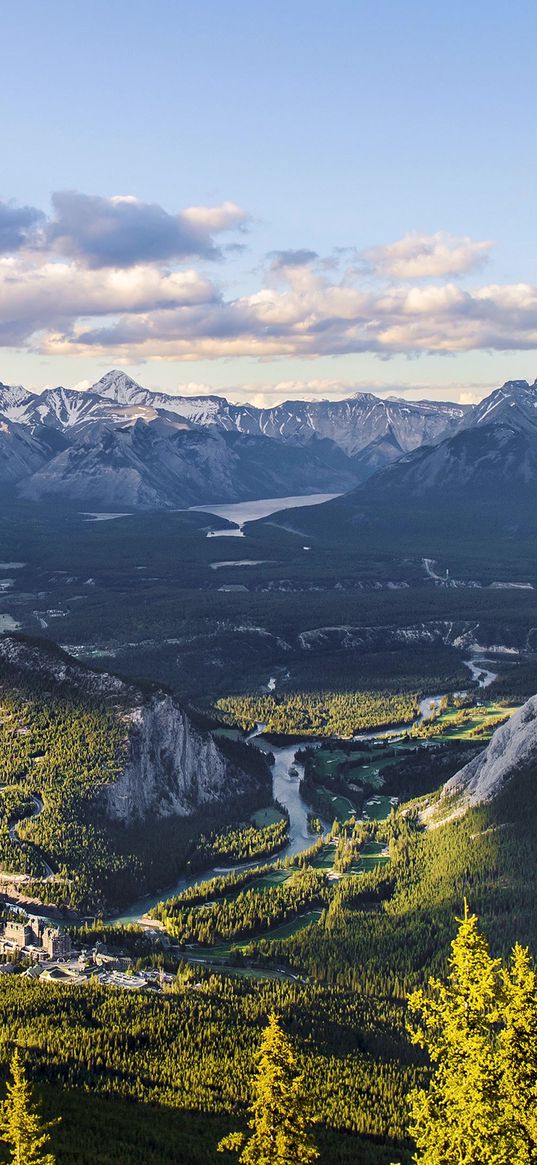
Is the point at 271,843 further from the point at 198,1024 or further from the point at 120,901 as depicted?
the point at 198,1024

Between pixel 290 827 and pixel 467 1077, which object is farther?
pixel 290 827

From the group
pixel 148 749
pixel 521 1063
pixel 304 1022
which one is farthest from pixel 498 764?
pixel 521 1063

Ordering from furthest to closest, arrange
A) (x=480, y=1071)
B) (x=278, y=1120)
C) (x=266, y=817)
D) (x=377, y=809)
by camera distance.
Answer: (x=377, y=809) → (x=266, y=817) → (x=278, y=1120) → (x=480, y=1071)

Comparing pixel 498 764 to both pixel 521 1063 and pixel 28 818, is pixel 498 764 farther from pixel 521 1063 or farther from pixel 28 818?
pixel 521 1063

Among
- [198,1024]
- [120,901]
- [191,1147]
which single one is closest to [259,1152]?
[191,1147]

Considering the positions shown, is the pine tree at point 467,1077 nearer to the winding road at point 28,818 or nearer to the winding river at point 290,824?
the winding river at point 290,824

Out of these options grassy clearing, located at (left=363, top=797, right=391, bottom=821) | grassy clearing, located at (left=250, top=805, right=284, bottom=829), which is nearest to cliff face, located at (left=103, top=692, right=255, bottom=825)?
grassy clearing, located at (left=250, top=805, right=284, bottom=829)
